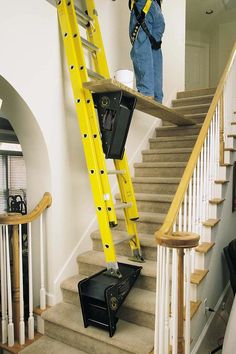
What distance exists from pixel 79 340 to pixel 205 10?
20.7 ft

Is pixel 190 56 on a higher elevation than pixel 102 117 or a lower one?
higher

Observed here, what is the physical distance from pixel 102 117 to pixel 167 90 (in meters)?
2.37

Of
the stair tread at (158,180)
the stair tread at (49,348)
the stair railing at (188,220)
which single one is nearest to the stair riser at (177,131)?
the stair railing at (188,220)

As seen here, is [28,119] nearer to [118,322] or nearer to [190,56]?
[118,322]

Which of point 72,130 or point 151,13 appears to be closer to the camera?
point 72,130

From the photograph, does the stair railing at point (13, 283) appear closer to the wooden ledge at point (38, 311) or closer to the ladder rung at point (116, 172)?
the wooden ledge at point (38, 311)

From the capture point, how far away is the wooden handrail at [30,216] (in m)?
1.98

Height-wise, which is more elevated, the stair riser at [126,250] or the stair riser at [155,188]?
the stair riser at [155,188]

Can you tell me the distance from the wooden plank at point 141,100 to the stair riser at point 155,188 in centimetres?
72

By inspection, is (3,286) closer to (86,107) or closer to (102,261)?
(102,261)

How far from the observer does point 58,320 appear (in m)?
2.07

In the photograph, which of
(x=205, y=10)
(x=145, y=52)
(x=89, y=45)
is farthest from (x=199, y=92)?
(x=205, y=10)

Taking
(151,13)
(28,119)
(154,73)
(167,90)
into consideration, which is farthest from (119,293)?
Result: (167,90)

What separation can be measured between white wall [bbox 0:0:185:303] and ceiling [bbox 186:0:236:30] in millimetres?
3737
